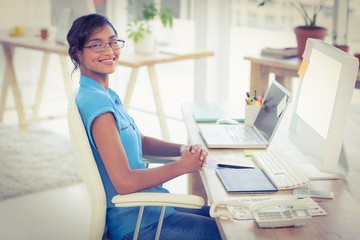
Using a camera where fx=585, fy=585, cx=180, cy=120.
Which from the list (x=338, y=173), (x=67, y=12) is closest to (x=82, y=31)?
(x=338, y=173)

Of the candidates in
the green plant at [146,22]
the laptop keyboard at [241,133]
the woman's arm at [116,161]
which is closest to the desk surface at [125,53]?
the green plant at [146,22]

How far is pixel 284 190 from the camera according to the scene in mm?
1734

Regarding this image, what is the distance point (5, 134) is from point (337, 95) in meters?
3.61

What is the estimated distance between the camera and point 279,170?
184 centimetres

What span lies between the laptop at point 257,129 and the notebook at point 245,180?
0.88ft

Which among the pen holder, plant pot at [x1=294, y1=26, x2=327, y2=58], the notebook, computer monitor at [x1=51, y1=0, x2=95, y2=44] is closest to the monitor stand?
the notebook

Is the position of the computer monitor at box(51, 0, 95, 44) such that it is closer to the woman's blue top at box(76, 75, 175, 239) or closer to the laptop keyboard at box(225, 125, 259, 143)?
the laptop keyboard at box(225, 125, 259, 143)

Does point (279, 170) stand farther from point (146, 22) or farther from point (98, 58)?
point (146, 22)

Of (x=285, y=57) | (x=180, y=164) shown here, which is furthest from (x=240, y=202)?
(x=285, y=57)

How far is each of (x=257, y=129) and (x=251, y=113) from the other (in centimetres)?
10

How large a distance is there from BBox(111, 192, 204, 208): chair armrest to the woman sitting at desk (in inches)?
1.8

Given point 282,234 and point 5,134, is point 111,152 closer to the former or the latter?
point 282,234

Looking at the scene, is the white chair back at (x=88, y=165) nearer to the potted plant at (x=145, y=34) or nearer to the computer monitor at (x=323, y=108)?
the computer monitor at (x=323, y=108)

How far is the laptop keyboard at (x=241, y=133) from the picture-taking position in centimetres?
219
